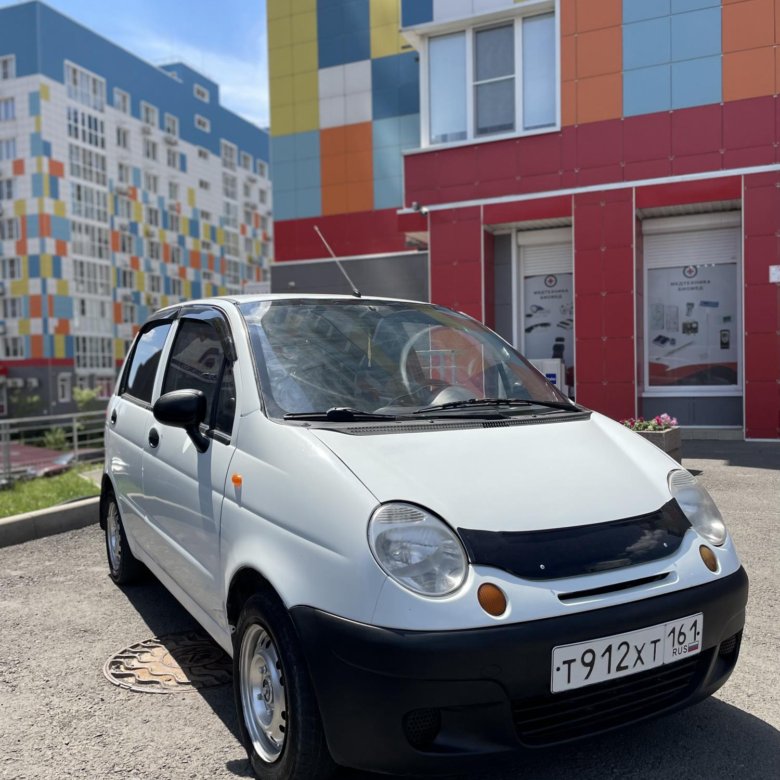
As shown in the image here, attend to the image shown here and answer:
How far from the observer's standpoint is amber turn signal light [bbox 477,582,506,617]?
223 centimetres

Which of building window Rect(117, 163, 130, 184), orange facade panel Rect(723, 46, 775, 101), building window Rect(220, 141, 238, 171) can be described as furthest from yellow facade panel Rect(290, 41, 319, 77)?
building window Rect(220, 141, 238, 171)

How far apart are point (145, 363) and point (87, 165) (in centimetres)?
5537

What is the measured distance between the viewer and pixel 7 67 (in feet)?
166

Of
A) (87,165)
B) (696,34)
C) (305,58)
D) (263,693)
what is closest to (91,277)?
(87,165)

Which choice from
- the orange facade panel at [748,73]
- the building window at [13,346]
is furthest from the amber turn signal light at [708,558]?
the building window at [13,346]

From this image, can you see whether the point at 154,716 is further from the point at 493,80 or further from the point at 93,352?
the point at 93,352

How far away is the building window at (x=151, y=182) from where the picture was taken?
6038cm

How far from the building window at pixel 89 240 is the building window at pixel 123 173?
4.49 meters

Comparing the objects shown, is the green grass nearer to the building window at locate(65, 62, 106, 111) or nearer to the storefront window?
the storefront window

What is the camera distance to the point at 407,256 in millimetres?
18250

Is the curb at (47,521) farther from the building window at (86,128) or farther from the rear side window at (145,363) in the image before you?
the building window at (86,128)

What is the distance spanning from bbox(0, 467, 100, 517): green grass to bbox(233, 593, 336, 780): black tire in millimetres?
5074

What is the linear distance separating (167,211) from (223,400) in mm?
63035

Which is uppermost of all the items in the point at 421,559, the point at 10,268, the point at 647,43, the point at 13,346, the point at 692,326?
the point at 10,268
